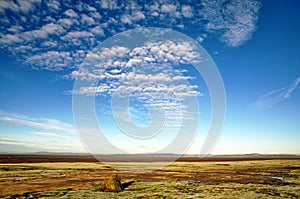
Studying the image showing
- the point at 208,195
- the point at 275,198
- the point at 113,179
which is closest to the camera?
the point at 275,198

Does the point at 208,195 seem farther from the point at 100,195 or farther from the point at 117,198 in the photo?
the point at 100,195

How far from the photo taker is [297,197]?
73.9 feet

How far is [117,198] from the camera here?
23.3 m

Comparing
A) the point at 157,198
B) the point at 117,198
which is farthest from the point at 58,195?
the point at 157,198

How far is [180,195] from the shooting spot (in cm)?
2459

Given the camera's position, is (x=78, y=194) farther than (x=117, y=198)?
Yes

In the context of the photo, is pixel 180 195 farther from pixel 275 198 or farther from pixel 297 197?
pixel 297 197

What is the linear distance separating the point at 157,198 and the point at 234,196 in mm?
7468

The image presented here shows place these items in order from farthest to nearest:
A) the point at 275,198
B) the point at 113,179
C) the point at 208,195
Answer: the point at 113,179 → the point at 208,195 → the point at 275,198

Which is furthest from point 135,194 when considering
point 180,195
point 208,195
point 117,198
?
point 208,195

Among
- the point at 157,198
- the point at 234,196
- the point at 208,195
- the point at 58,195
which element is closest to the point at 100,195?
the point at 58,195

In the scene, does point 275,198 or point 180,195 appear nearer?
point 275,198

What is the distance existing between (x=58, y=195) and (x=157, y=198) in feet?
32.6

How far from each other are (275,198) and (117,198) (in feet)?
48.3
